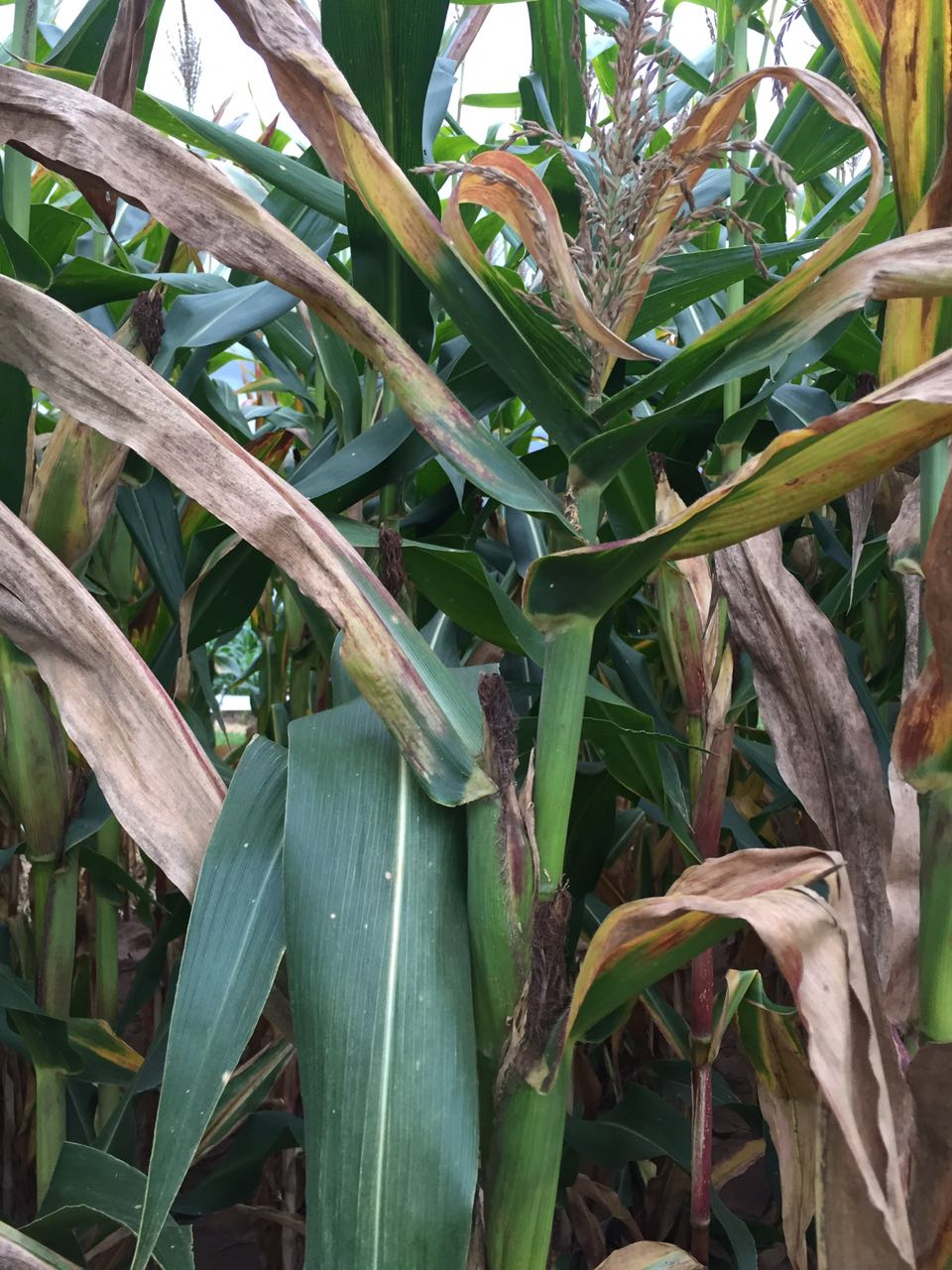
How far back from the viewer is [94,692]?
0.51 meters

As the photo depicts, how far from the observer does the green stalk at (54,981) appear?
0.73 m

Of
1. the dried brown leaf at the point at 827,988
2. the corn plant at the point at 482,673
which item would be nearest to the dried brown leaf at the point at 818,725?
the corn plant at the point at 482,673

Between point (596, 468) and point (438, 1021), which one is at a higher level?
point (596, 468)

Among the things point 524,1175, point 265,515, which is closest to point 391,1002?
point 524,1175

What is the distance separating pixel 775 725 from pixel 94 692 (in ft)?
1.29

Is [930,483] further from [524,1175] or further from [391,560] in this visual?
[524,1175]

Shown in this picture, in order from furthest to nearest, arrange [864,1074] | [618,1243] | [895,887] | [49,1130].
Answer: [618,1243] < [49,1130] < [895,887] < [864,1074]

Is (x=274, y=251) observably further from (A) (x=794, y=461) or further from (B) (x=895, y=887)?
(B) (x=895, y=887)

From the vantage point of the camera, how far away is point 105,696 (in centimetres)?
51

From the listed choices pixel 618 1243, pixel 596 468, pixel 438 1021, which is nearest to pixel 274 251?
pixel 596 468

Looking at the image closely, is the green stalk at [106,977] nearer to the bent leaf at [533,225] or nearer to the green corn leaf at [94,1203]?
the green corn leaf at [94,1203]

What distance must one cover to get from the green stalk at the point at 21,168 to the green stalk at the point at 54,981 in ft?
1.53

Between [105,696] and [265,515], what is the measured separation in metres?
0.13

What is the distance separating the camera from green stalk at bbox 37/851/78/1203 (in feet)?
2.40
